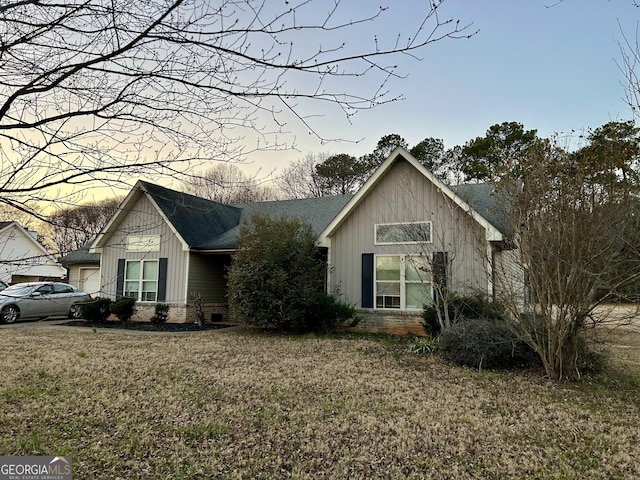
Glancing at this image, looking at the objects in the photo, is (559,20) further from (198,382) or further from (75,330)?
(75,330)

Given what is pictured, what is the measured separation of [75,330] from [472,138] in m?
24.3

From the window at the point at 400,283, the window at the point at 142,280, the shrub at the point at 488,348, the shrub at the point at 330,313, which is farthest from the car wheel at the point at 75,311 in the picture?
the shrub at the point at 488,348

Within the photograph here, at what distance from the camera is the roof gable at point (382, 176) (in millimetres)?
11438

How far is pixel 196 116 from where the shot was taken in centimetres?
323

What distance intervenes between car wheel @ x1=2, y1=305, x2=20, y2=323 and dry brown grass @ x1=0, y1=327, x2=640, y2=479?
756 cm

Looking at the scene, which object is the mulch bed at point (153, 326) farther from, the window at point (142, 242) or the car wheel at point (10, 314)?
the window at point (142, 242)

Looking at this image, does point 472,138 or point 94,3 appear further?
point 472,138

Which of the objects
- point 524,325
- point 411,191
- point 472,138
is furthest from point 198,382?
point 472,138

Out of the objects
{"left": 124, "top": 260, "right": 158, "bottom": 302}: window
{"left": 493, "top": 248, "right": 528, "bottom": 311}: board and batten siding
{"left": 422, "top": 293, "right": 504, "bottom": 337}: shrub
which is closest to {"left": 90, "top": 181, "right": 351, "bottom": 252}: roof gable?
{"left": 124, "top": 260, "right": 158, "bottom": 302}: window

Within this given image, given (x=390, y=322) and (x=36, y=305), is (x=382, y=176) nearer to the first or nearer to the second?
(x=390, y=322)

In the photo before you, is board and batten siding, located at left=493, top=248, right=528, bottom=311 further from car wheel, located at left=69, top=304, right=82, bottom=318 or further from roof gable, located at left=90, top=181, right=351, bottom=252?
car wheel, located at left=69, top=304, right=82, bottom=318

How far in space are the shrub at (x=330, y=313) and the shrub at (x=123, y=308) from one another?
6590mm

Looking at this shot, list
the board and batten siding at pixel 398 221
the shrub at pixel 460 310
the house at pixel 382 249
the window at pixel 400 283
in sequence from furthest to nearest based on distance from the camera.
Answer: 1. the window at pixel 400 283
2. the board and batten siding at pixel 398 221
3. the house at pixel 382 249
4. the shrub at pixel 460 310

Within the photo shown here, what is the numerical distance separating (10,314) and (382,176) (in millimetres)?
13386
